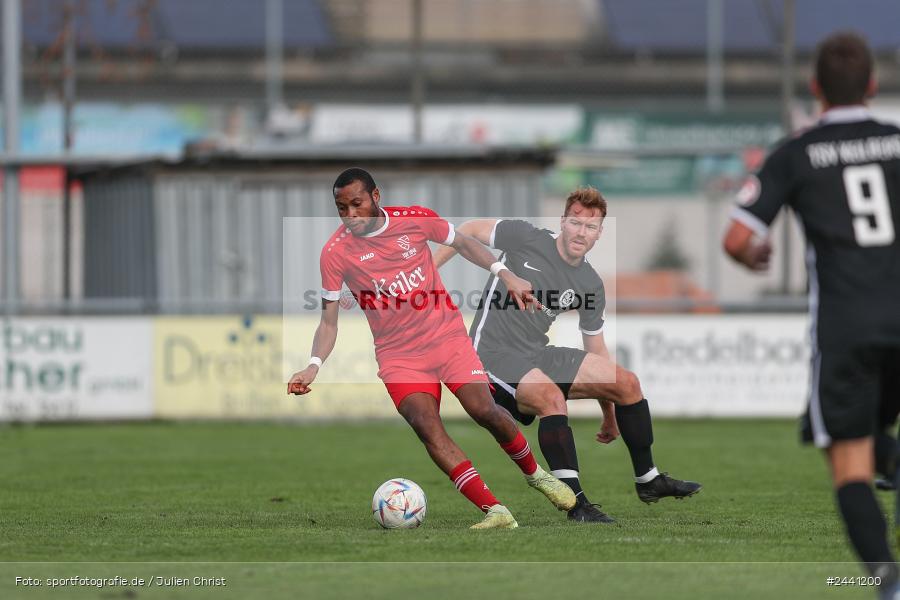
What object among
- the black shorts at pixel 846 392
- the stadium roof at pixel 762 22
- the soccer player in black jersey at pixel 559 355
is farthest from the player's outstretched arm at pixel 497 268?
the stadium roof at pixel 762 22

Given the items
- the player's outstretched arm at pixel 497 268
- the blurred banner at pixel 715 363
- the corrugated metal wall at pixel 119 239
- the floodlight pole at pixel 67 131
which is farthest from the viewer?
the corrugated metal wall at pixel 119 239

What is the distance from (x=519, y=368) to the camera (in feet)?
30.6

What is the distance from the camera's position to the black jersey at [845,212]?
5789mm

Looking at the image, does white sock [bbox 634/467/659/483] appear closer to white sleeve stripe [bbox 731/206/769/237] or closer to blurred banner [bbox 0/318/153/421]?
white sleeve stripe [bbox 731/206/769/237]

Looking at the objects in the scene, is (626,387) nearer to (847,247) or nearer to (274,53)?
(847,247)

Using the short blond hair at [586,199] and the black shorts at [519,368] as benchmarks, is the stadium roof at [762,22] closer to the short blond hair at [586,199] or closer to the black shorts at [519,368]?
the short blond hair at [586,199]

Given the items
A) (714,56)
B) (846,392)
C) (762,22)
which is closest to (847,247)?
(846,392)

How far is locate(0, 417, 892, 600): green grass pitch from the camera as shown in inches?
259

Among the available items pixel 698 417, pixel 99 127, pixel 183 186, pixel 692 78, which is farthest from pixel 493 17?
pixel 698 417

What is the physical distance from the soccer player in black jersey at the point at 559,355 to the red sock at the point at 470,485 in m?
0.54

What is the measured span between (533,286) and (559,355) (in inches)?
18.2

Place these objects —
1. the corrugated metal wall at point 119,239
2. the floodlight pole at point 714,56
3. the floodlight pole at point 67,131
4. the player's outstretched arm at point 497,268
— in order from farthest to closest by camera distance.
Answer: the floodlight pole at point 714,56 → the corrugated metal wall at point 119,239 → the floodlight pole at point 67,131 → the player's outstretched arm at point 497,268

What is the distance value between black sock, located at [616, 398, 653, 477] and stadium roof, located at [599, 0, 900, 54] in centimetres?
2372

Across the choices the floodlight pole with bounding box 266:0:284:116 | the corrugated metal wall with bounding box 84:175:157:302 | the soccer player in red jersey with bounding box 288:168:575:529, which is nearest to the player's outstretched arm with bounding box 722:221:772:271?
the soccer player in red jersey with bounding box 288:168:575:529
